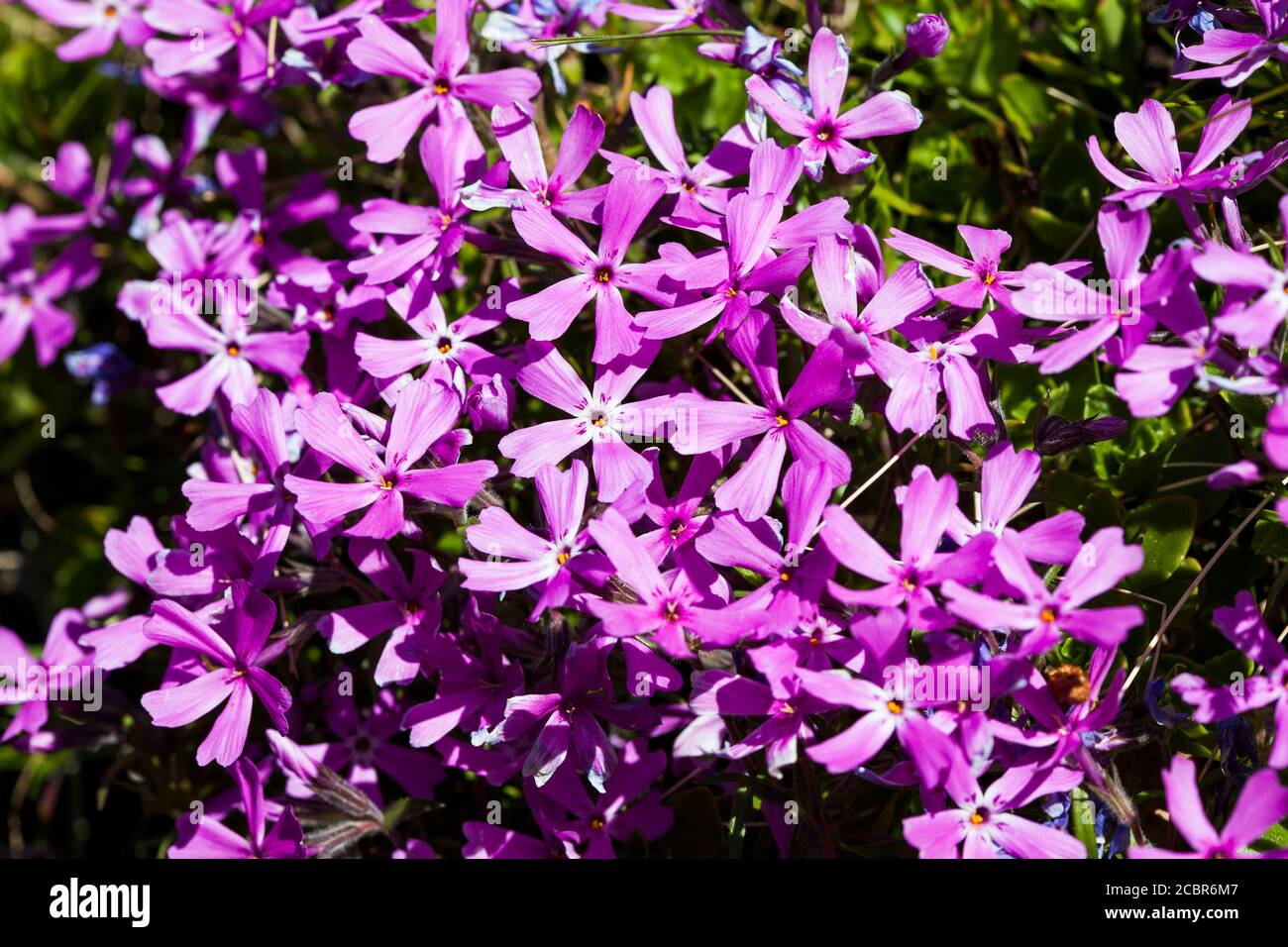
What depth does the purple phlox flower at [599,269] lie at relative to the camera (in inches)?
72.5

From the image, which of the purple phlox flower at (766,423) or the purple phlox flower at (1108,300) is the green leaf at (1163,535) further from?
the purple phlox flower at (766,423)

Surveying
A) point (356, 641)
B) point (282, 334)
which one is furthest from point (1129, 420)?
point (282, 334)

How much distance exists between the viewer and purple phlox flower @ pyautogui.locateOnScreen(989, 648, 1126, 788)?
1678mm

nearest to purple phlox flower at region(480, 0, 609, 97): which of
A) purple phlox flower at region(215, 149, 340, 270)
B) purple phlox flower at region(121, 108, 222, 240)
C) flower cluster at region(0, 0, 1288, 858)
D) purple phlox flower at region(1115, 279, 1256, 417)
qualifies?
flower cluster at region(0, 0, 1288, 858)

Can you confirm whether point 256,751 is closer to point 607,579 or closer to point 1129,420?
point 607,579

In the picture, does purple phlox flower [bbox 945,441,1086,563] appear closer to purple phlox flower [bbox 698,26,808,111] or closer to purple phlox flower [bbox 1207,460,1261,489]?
purple phlox flower [bbox 1207,460,1261,489]

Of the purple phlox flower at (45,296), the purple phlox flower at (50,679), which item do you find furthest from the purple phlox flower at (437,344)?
the purple phlox flower at (45,296)

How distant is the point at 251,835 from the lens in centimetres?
200

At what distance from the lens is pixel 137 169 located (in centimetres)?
313

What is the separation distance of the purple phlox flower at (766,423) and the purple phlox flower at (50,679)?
57.2 inches

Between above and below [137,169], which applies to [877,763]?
below

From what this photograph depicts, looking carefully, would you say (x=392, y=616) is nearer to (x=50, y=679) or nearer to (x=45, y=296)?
(x=50, y=679)

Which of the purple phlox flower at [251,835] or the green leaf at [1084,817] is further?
the purple phlox flower at [251,835]
